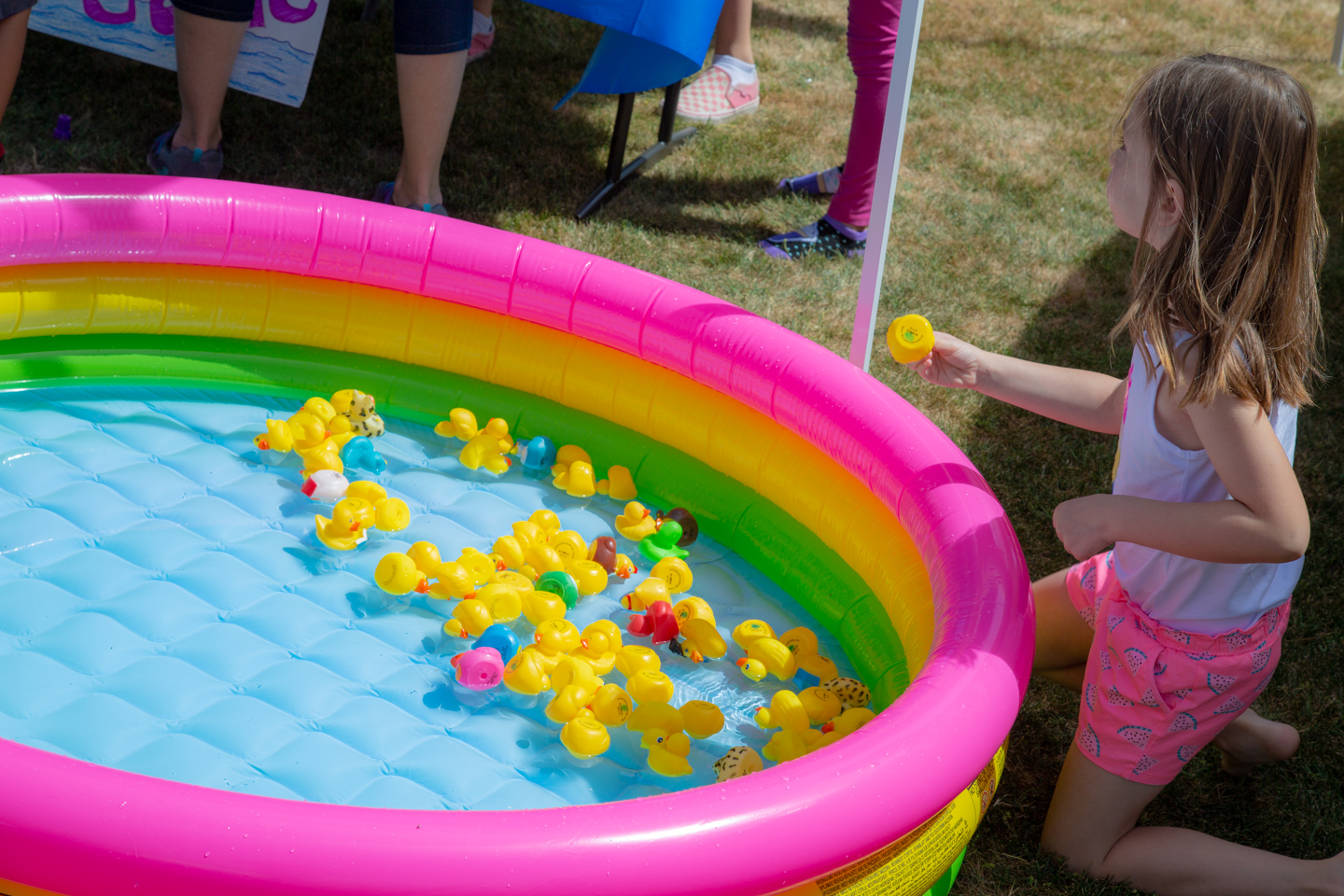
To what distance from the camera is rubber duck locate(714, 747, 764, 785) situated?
1.88 meters

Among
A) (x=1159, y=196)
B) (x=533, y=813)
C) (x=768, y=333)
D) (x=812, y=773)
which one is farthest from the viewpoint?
(x=768, y=333)

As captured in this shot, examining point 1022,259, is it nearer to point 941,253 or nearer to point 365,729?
point 941,253

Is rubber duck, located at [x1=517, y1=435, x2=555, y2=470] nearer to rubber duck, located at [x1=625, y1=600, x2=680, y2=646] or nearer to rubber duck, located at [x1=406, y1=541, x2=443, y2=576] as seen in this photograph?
rubber duck, located at [x1=406, y1=541, x2=443, y2=576]

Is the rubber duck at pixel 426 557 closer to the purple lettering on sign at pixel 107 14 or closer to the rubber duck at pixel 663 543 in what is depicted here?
the rubber duck at pixel 663 543

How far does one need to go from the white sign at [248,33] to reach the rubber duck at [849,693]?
103 inches

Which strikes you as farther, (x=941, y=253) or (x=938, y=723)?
(x=941, y=253)

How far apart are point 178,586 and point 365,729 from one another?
1.69 ft

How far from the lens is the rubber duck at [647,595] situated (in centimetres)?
225

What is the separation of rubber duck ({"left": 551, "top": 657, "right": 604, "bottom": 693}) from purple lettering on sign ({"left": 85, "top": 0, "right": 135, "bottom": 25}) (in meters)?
2.82

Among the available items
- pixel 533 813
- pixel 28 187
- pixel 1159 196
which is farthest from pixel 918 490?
pixel 28 187

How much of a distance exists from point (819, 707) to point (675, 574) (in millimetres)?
416

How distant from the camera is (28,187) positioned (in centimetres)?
248

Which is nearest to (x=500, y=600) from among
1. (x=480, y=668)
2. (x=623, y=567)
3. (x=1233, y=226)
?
(x=480, y=668)

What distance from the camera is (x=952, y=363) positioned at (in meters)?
2.16
